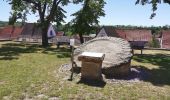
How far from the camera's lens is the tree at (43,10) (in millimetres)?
34750

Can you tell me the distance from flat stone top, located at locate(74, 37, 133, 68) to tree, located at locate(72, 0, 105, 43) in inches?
667

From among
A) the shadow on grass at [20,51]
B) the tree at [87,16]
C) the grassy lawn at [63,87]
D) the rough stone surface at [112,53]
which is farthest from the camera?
the tree at [87,16]

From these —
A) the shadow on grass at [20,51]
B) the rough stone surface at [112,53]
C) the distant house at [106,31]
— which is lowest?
the shadow on grass at [20,51]

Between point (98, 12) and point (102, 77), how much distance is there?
21318 mm

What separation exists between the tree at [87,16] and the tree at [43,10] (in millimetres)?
1459

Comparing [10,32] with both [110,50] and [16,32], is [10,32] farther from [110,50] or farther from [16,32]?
[110,50]

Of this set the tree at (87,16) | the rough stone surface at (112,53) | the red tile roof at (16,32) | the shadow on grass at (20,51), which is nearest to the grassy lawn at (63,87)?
the rough stone surface at (112,53)

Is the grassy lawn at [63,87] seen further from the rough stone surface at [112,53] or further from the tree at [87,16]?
the tree at [87,16]

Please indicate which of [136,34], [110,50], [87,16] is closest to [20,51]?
[87,16]

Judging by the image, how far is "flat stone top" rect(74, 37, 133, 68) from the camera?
15117mm

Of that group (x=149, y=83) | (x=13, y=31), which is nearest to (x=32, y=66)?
(x=149, y=83)

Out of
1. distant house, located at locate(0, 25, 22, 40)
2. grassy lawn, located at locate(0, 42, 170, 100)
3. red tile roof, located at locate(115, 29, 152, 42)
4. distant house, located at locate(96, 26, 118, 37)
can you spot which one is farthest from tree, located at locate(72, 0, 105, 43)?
distant house, located at locate(0, 25, 22, 40)

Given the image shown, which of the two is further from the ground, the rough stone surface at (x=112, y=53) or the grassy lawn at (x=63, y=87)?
the rough stone surface at (x=112, y=53)

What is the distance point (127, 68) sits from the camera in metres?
15.5
